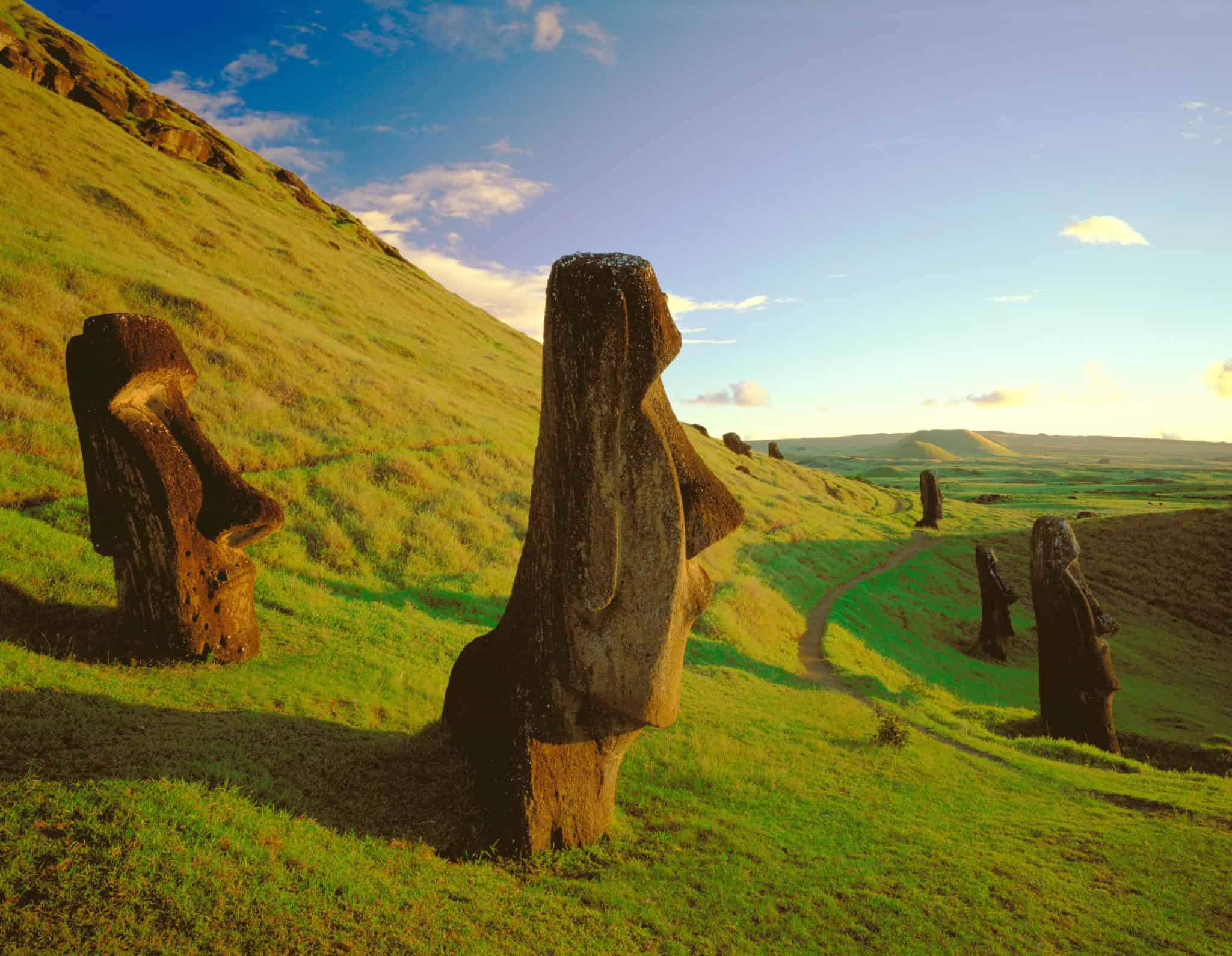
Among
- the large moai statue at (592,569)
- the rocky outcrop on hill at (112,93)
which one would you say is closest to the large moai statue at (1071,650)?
the large moai statue at (592,569)

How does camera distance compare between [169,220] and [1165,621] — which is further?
[169,220]

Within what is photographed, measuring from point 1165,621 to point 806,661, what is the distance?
732 inches

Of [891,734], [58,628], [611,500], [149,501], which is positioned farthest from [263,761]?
[891,734]

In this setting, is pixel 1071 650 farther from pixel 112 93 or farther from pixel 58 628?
pixel 112 93

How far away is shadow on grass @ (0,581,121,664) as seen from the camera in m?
8.13

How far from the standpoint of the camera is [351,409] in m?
25.1

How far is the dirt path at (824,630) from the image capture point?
18.4 m

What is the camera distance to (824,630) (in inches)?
914

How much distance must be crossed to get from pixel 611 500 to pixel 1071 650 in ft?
48.2

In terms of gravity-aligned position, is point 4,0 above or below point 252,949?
above

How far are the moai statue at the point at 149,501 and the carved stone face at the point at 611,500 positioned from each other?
17.0 ft

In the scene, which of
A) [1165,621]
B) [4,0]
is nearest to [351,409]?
[1165,621]

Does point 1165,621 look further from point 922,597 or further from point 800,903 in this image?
point 800,903

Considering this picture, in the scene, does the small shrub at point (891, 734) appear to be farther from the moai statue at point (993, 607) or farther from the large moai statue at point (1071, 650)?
the moai statue at point (993, 607)
